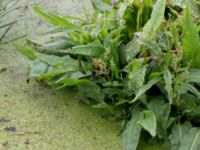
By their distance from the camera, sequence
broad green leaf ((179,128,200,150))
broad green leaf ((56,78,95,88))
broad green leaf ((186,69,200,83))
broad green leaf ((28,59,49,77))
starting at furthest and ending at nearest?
broad green leaf ((28,59,49,77)) < broad green leaf ((56,78,95,88)) < broad green leaf ((186,69,200,83)) < broad green leaf ((179,128,200,150))

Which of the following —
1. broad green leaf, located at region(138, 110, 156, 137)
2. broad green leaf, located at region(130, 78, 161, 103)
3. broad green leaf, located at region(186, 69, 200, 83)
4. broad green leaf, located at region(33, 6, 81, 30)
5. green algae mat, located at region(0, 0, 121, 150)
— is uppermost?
broad green leaf, located at region(33, 6, 81, 30)

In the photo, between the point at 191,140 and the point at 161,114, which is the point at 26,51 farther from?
the point at 191,140

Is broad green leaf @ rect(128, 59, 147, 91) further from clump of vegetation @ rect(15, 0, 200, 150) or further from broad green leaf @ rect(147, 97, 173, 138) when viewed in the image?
broad green leaf @ rect(147, 97, 173, 138)

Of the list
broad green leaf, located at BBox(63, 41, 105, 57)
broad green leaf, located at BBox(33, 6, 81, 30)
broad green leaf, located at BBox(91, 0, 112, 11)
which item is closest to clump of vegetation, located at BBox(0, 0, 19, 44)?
broad green leaf, located at BBox(33, 6, 81, 30)

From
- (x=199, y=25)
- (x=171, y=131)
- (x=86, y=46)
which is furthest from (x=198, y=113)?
(x=86, y=46)

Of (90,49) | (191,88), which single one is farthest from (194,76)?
(90,49)

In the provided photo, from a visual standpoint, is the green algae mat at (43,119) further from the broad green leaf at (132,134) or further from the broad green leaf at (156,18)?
the broad green leaf at (156,18)

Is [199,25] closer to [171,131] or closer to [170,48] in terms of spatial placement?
[170,48]
